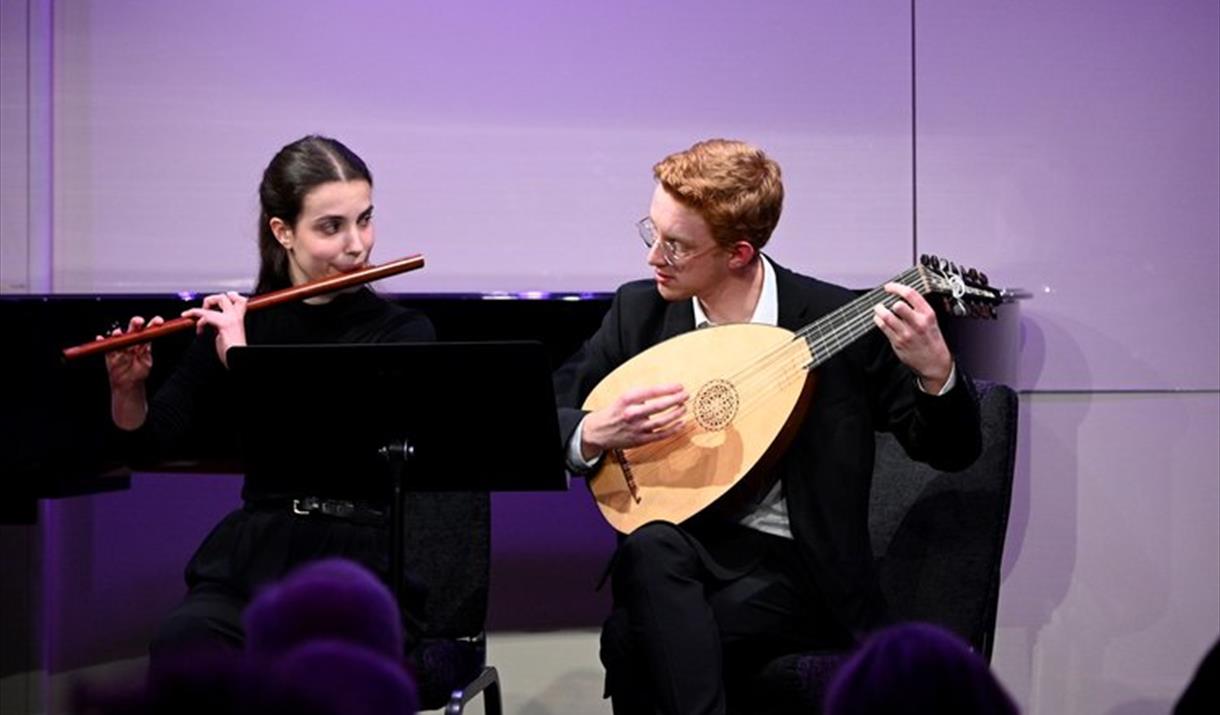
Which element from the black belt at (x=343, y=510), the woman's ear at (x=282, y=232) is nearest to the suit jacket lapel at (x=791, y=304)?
the black belt at (x=343, y=510)

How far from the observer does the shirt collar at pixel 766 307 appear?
300 cm

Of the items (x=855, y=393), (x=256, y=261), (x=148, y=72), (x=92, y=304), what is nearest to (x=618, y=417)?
(x=855, y=393)

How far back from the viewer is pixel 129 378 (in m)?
3.04

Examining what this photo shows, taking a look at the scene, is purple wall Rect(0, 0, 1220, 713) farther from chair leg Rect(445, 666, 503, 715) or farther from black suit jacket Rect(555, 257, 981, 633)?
black suit jacket Rect(555, 257, 981, 633)

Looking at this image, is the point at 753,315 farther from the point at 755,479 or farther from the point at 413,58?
the point at 413,58

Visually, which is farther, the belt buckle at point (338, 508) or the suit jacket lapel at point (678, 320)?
the suit jacket lapel at point (678, 320)

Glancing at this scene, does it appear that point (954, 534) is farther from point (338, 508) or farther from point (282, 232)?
point (282, 232)

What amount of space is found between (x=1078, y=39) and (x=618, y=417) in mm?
2086

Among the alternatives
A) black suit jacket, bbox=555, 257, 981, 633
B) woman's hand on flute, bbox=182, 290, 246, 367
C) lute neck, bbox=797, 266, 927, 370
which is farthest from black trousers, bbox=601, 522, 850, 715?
woman's hand on flute, bbox=182, 290, 246, 367

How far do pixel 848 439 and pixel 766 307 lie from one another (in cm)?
30

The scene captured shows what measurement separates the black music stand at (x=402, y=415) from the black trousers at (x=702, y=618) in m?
0.23

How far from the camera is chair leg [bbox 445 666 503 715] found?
9.19 ft

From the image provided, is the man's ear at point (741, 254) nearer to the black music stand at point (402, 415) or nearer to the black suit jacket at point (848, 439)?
the black suit jacket at point (848, 439)

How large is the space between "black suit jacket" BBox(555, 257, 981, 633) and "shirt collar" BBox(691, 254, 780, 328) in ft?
0.04
